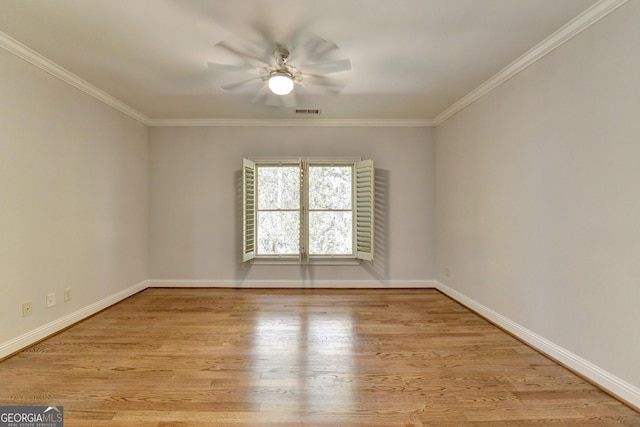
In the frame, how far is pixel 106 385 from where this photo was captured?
1911 mm

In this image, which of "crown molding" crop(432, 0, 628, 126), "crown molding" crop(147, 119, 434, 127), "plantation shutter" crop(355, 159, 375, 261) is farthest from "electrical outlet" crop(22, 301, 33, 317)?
"crown molding" crop(432, 0, 628, 126)

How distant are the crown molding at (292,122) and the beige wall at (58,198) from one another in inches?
22.6

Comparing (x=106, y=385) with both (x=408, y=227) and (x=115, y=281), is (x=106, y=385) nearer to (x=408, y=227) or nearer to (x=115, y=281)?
(x=115, y=281)

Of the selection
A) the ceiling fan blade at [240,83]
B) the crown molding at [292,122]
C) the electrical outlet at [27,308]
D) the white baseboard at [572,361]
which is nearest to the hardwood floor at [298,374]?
the white baseboard at [572,361]

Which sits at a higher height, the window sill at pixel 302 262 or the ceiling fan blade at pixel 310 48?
the ceiling fan blade at pixel 310 48

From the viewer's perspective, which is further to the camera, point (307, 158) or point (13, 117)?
point (307, 158)

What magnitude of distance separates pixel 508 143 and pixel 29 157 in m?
4.26

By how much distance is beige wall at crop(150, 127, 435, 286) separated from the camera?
13.8 feet

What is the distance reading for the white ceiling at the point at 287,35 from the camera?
1.89m

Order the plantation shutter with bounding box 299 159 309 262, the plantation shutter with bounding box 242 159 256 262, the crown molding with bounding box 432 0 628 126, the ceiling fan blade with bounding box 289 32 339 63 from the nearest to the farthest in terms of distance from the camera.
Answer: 1. the crown molding with bounding box 432 0 628 126
2. the ceiling fan blade with bounding box 289 32 339 63
3. the plantation shutter with bounding box 242 159 256 262
4. the plantation shutter with bounding box 299 159 309 262

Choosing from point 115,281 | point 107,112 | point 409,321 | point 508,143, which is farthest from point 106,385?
point 508,143

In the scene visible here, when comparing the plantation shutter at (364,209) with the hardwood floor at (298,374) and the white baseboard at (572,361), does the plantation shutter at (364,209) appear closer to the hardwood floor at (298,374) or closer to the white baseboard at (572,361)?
the hardwood floor at (298,374)

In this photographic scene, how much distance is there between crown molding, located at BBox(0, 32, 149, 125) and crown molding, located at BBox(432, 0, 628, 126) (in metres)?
4.12

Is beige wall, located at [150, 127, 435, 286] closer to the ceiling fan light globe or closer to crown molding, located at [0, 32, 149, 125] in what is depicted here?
crown molding, located at [0, 32, 149, 125]
